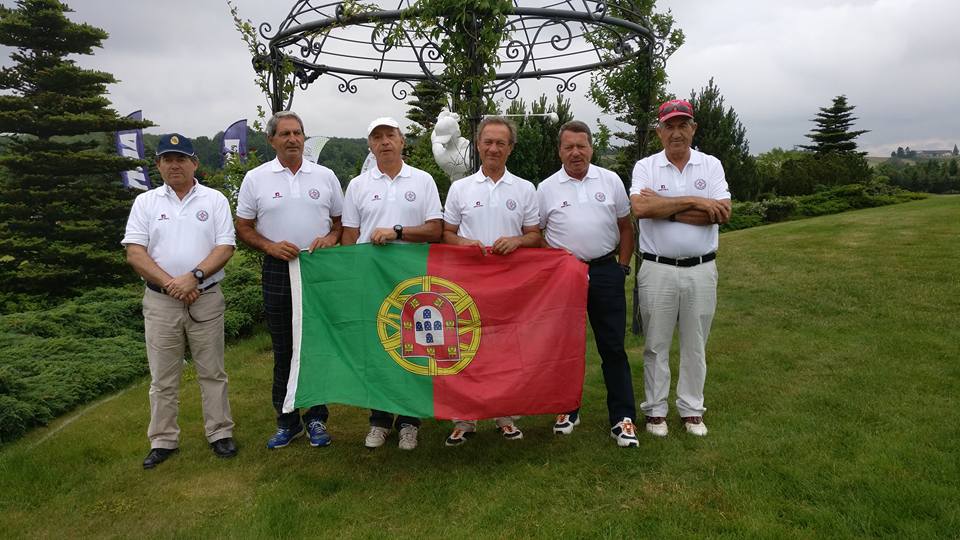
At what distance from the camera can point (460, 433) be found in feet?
14.3

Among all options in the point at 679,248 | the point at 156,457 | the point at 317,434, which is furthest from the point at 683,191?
the point at 156,457

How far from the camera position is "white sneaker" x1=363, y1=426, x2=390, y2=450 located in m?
4.38

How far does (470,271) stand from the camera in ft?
13.1

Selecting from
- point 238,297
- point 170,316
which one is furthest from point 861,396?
point 238,297

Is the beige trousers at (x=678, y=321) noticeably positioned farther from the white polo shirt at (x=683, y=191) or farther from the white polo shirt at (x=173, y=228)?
the white polo shirt at (x=173, y=228)

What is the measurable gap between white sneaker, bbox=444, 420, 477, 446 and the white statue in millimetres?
2641

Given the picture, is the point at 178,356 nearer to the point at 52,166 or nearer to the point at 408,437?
the point at 408,437

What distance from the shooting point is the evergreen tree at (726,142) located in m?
Result: 23.7

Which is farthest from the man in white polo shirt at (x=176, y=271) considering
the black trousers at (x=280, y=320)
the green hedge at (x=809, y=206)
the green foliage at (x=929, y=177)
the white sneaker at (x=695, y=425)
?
the green foliage at (x=929, y=177)

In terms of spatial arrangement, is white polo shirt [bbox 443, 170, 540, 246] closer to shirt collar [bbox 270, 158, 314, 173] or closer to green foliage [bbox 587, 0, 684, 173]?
shirt collar [bbox 270, 158, 314, 173]

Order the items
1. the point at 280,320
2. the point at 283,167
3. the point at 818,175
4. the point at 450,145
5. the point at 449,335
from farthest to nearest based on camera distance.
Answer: the point at 818,175 < the point at 450,145 < the point at 280,320 < the point at 283,167 < the point at 449,335

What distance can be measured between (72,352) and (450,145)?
5.35 metres

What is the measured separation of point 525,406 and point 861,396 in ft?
9.64

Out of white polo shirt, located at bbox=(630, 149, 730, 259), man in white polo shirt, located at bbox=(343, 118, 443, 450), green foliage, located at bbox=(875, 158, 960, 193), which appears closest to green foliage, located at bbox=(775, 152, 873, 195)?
green foliage, located at bbox=(875, 158, 960, 193)
